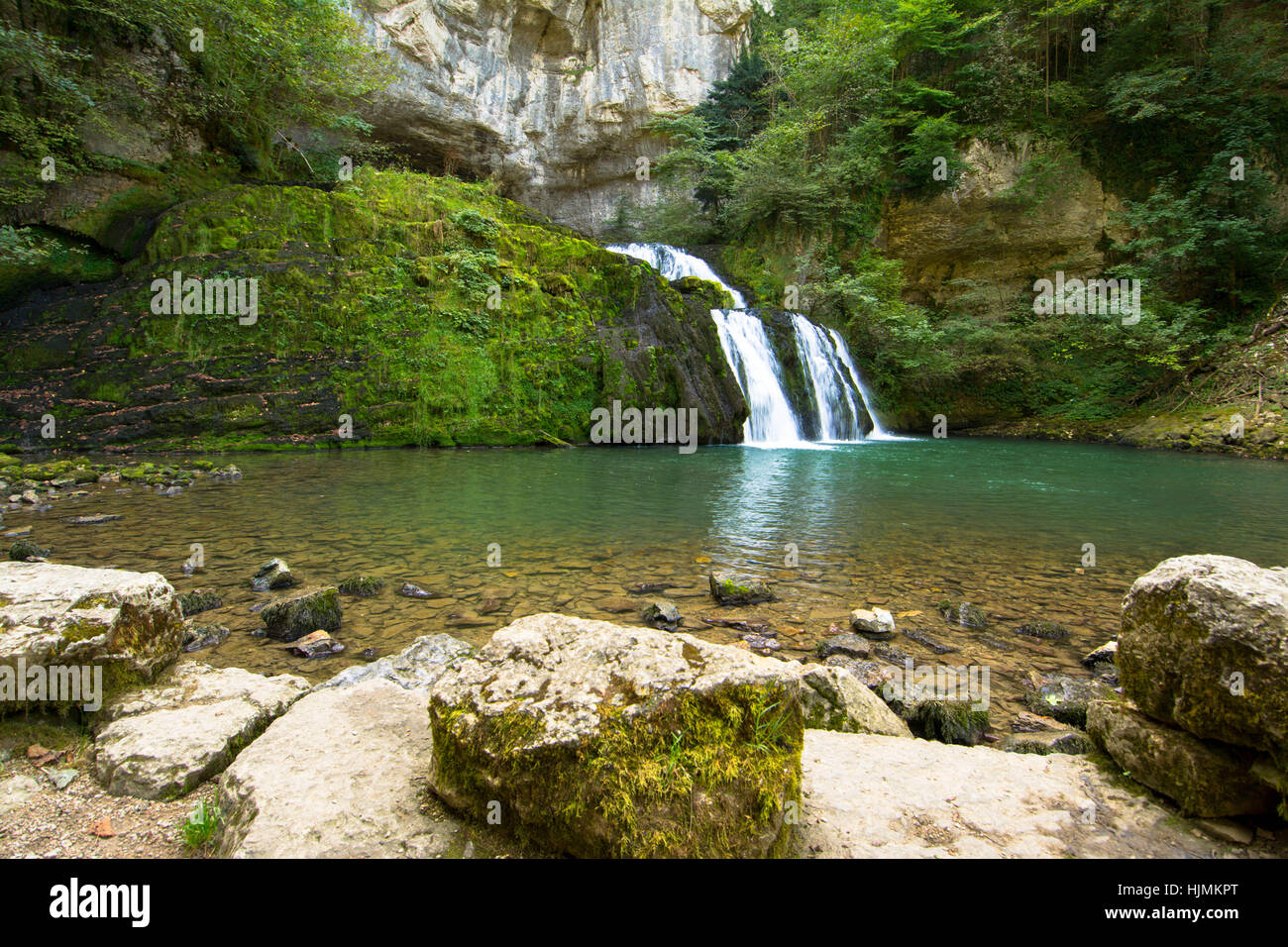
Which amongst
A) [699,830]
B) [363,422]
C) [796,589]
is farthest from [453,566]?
[363,422]

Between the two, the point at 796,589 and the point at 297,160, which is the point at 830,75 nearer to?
the point at 297,160

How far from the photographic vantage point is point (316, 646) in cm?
362

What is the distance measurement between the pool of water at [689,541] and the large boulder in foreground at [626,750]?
6.87 feet

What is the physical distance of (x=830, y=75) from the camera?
22703mm

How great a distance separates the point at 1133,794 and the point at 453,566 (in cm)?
470

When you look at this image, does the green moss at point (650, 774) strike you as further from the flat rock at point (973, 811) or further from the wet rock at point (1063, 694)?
the wet rock at point (1063, 694)

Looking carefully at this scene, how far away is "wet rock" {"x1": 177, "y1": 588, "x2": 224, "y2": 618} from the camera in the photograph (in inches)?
162

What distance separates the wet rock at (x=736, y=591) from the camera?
453 centimetres

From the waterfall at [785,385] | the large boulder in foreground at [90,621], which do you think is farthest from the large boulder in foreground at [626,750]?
the waterfall at [785,385]

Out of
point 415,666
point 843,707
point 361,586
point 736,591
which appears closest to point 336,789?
point 415,666

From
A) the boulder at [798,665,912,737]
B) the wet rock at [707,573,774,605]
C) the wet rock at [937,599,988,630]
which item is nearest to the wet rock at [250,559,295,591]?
the wet rock at [707,573,774,605]

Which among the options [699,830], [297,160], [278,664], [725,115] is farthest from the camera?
[725,115]

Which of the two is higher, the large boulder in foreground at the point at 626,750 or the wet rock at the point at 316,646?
the large boulder in foreground at the point at 626,750

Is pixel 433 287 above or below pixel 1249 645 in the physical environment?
above
